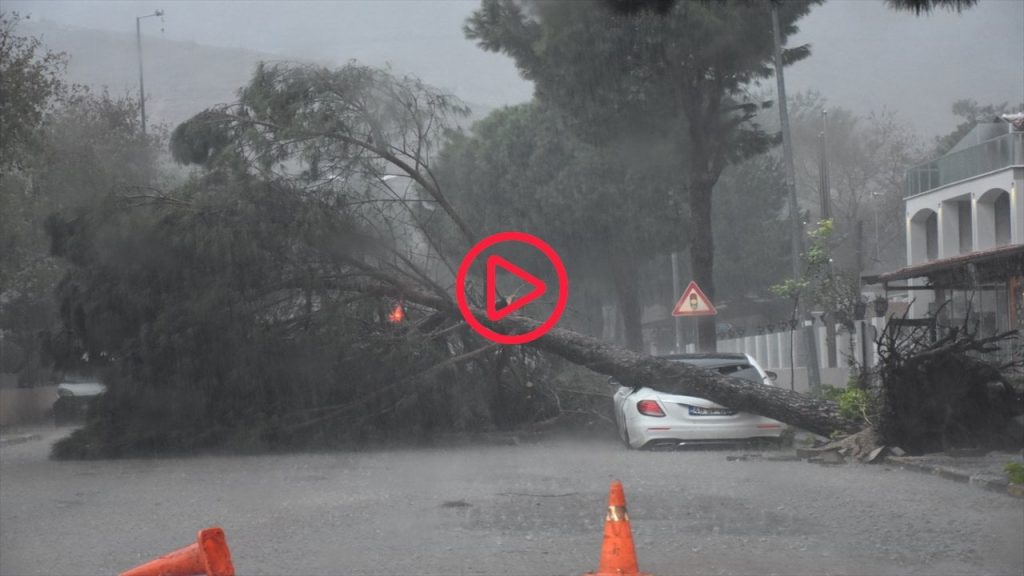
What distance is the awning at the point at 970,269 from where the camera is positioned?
16938 mm

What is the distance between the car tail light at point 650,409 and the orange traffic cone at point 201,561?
10786mm

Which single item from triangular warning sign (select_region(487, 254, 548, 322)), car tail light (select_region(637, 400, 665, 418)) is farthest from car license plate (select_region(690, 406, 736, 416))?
triangular warning sign (select_region(487, 254, 548, 322))

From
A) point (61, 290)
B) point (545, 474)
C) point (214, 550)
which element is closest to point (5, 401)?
point (61, 290)

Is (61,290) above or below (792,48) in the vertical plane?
below

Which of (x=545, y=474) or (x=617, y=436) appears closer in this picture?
(x=545, y=474)

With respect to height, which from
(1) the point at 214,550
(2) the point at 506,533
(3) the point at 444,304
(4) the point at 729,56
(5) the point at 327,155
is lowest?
(2) the point at 506,533

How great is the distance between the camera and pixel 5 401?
24000 millimetres

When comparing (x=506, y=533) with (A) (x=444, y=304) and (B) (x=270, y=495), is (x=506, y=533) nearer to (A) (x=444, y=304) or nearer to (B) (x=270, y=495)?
(B) (x=270, y=495)

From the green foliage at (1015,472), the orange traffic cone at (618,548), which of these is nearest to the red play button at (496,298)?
the green foliage at (1015,472)

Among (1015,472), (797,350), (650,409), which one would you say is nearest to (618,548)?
(1015,472)

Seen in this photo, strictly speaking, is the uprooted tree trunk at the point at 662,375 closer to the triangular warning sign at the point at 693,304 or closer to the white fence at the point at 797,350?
the triangular warning sign at the point at 693,304

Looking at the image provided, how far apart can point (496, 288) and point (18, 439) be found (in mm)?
9394

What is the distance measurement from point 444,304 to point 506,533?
774cm

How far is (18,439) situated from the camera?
20156 mm
